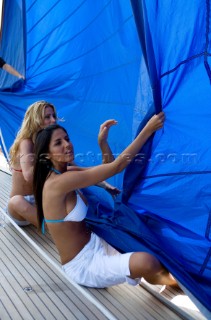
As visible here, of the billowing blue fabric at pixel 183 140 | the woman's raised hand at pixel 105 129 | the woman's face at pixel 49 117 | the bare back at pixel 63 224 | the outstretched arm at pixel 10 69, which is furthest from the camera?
the outstretched arm at pixel 10 69

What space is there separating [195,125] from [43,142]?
2.25ft

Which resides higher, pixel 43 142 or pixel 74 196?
pixel 43 142

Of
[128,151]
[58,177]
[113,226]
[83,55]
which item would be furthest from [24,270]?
[83,55]

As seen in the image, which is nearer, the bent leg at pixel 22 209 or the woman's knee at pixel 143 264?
the woman's knee at pixel 143 264

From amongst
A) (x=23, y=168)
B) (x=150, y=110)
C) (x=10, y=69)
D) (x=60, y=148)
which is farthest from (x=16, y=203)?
(x=10, y=69)

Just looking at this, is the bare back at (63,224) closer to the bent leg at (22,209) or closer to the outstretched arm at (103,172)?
the outstretched arm at (103,172)

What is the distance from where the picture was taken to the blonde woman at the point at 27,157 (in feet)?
7.49

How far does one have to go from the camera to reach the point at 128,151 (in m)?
1.58

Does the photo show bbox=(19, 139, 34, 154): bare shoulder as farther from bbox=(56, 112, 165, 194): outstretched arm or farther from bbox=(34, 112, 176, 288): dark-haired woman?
bbox=(56, 112, 165, 194): outstretched arm

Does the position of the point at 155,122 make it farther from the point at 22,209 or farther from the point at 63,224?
the point at 22,209

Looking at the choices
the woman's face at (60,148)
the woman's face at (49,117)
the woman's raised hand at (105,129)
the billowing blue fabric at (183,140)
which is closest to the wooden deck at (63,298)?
the billowing blue fabric at (183,140)

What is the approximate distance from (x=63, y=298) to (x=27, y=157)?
0.92 meters

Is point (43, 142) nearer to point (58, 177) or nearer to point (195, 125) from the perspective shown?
point (58, 177)

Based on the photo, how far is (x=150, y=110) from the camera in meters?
1.55
